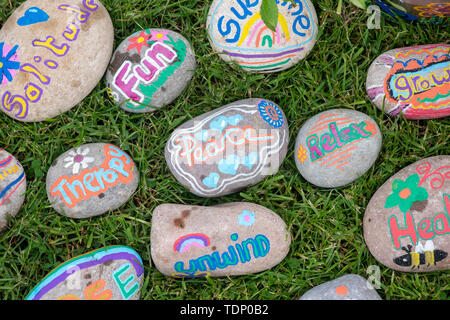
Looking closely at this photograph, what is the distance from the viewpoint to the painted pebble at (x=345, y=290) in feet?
5.15

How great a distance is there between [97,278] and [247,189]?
2.02 feet

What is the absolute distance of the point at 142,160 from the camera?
5.77ft

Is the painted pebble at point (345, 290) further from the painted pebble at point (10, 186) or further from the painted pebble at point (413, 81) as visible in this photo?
the painted pebble at point (10, 186)

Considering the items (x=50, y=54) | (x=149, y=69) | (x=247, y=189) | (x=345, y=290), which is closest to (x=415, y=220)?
(x=345, y=290)

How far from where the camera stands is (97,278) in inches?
62.4

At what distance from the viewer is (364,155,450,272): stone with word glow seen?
5.11 feet

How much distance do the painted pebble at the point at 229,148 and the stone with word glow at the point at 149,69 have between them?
0.53 feet

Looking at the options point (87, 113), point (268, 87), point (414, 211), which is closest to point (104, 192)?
point (87, 113)

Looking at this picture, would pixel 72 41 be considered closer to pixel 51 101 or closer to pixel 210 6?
pixel 51 101

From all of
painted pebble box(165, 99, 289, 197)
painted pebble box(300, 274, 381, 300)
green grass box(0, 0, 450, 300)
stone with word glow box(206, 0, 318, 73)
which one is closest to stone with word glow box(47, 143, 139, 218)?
green grass box(0, 0, 450, 300)

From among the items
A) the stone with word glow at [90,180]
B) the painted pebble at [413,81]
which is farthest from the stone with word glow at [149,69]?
the painted pebble at [413,81]

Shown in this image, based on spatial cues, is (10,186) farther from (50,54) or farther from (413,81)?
(413,81)

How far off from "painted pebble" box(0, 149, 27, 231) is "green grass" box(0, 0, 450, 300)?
36 millimetres

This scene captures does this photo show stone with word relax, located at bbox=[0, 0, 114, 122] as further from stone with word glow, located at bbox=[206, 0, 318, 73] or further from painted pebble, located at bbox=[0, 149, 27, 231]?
stone with word glow, located at bbox=[206, 0, 318, 73]
